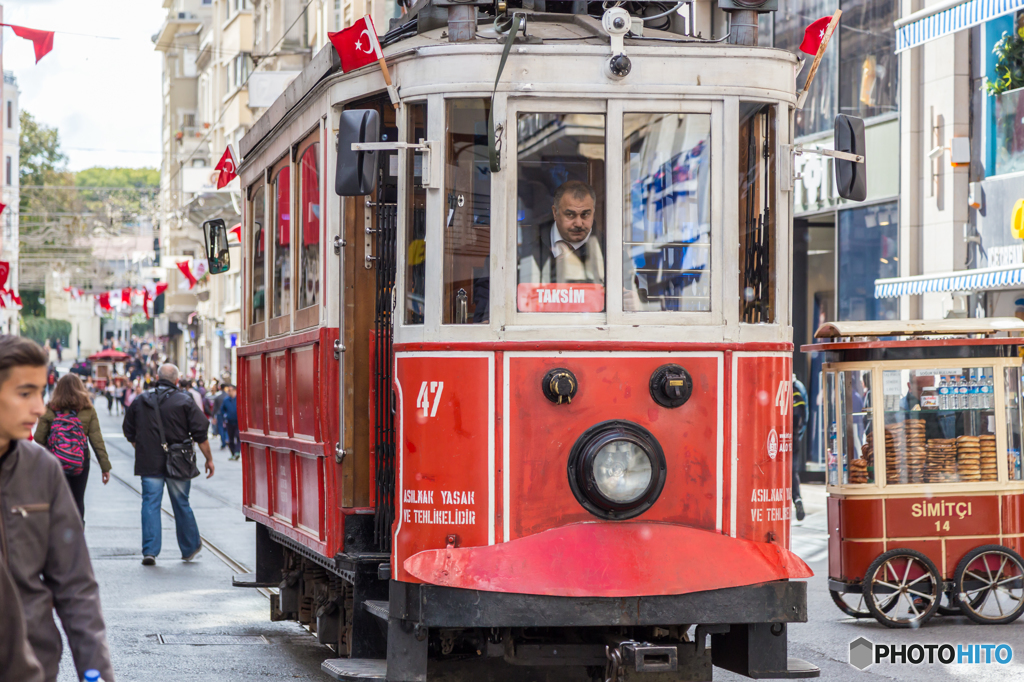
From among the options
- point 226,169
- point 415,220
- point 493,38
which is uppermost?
point 226,169

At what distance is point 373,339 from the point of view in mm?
7004

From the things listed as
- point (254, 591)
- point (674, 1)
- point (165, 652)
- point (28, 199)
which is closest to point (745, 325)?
point (674, 1)

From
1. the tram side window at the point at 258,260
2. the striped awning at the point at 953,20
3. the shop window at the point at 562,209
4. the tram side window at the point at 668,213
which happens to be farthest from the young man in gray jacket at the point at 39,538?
the striped awning at the point at 953,20

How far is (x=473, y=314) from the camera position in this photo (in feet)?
20.6

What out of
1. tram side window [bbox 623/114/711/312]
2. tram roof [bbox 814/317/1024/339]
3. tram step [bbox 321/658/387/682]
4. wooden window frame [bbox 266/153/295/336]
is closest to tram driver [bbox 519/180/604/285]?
tram side window [bbox 623/114/711/312]

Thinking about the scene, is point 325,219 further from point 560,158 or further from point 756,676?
point 756,676

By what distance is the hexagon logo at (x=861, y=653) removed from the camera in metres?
8.82

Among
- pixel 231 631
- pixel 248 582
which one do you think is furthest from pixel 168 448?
pixel 231 631

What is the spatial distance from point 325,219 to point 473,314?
129cm

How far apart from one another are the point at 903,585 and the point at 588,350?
4.97 metres

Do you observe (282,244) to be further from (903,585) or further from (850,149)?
(903,585)

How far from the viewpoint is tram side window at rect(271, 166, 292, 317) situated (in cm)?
835

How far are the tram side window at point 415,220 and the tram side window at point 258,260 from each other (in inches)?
115

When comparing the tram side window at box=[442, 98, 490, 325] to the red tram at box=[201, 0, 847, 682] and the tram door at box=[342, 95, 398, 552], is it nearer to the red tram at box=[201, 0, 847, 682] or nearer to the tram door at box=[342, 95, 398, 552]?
the red tram at box=[201, 0, 847, 682]
